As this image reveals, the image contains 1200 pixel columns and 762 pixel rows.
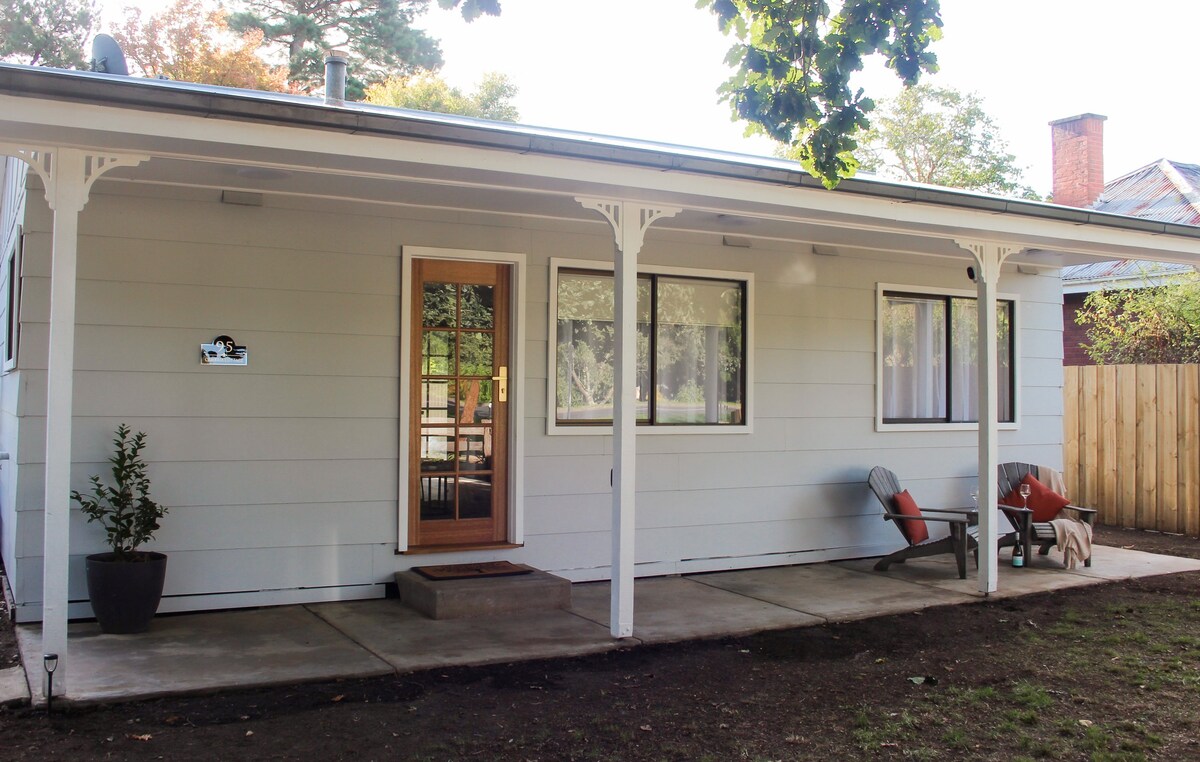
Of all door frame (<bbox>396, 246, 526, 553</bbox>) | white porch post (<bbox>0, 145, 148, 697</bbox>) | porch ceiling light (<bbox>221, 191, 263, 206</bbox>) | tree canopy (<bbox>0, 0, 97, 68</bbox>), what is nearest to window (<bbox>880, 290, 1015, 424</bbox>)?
door frame (<bbox>396, 246, 526, 553</bbox>)

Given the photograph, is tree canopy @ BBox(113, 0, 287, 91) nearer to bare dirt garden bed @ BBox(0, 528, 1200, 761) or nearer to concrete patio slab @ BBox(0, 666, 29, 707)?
bare dirt garden bed @ BBox(0, 528, 1200, 761)

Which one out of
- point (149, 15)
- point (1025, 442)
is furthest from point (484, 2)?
point (149, 15)

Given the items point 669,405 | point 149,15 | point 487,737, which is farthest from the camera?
point 149,15

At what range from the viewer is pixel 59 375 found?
443 cm

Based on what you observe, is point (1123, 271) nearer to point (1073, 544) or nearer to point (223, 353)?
point (1073, 544)

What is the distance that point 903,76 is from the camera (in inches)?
203

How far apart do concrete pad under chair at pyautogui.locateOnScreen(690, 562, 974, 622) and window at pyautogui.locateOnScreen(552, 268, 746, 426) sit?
1.20 meters

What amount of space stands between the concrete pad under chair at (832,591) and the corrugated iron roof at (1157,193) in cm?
1249

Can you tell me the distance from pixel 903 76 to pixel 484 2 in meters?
2.16

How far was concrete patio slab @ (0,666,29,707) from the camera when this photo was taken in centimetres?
438

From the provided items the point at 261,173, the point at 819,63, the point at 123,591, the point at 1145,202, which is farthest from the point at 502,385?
the point at 1145,202

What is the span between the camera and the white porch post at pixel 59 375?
14.4 ft

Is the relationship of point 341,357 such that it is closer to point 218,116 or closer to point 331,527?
point 331,527

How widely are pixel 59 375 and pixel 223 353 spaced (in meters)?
1.71
